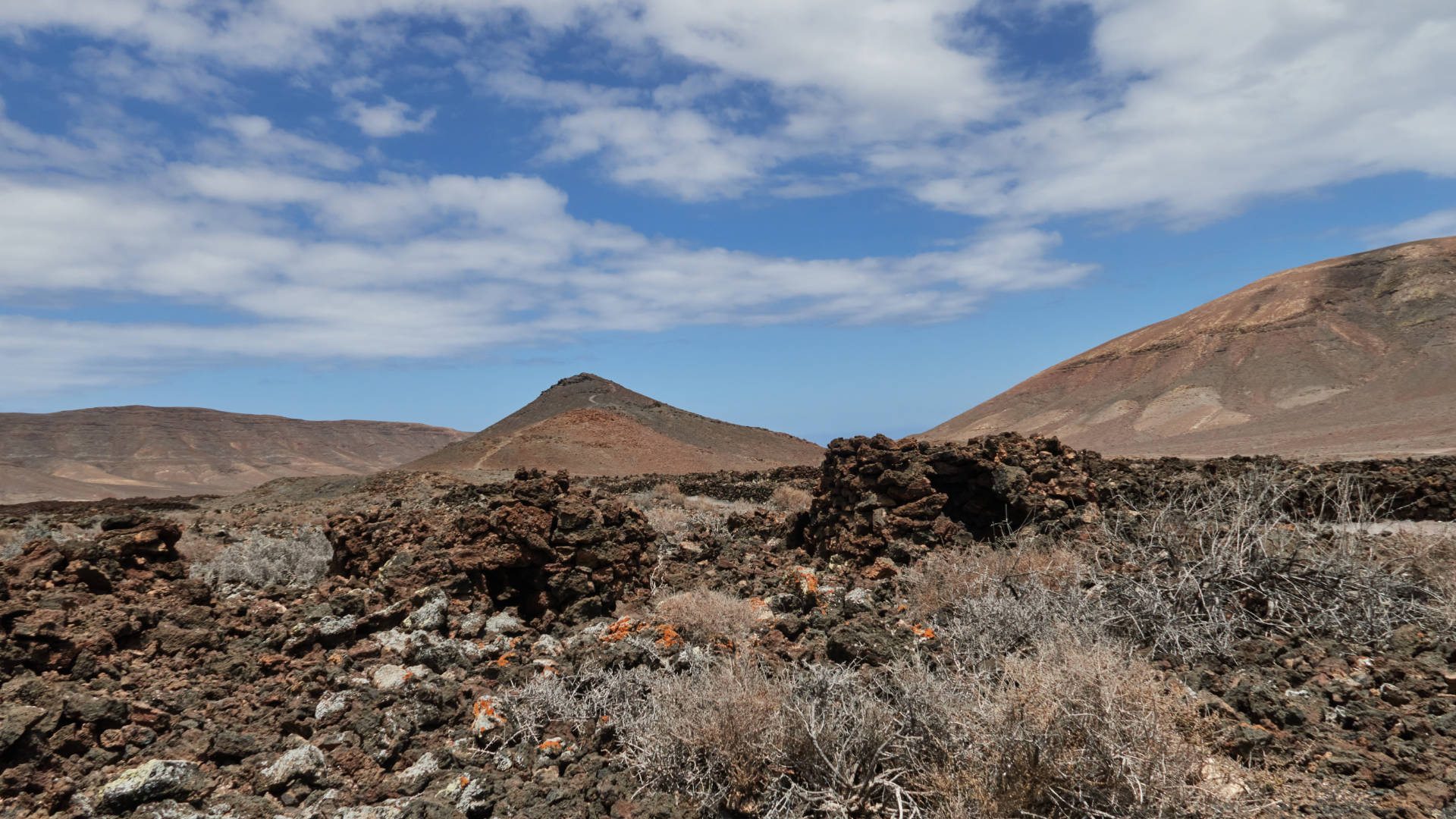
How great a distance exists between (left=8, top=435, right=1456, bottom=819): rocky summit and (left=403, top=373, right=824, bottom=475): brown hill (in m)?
36.4

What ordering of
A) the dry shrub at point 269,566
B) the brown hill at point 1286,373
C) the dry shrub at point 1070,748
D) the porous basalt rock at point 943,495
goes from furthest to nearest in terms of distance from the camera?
the brown hill at point 1286,373 < the porous basalt rock at point 943,495 < the dry shrub at point 269,566 < the dry shrub at point 1070,748

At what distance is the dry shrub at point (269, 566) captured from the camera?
7219mm

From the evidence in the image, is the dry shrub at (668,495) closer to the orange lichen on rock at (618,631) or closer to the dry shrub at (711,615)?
the dry shrub at (711,615)

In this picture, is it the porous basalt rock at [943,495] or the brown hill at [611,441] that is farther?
the brown hill at [611,441]

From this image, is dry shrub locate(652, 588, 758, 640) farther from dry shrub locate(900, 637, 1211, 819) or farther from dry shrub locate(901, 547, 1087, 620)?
dry shrub locate(900, 637, 1211, 819)

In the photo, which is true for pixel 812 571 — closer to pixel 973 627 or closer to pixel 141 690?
pixel 973 627

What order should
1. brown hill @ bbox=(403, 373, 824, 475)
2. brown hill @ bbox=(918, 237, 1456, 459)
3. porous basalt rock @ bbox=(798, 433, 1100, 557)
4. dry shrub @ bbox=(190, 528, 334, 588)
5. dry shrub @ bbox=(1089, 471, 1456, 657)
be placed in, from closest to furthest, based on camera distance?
1. dry shrub @ bbox=(1089, 471, 1456, 657)
2. dry shrub @ bbox=(190, 528, 334, 588)
3. porous basalt rock @ bbox=(798, 433, 1100, 557)
4. brown hill @ bbox=(918, 237, 1456, 459)
5. brown hill @ bbox=(403, 373, 824, 475)

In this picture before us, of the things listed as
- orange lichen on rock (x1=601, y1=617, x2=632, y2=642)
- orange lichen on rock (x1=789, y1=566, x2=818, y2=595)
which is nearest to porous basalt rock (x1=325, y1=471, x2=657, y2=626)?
orange lichen on rock (x1=601, y1=617, x2=632, y2=642)

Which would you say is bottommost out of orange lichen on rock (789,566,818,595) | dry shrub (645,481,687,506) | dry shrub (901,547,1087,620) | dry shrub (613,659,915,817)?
dry shrub (613,659,915,817)

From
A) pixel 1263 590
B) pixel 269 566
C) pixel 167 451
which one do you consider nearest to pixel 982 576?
pixel 1263 590

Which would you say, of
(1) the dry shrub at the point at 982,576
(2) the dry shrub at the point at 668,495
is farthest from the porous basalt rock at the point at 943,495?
(2) the dry shrub at the point at 668,495

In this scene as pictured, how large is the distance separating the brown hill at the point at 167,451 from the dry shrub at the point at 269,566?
71.6 meters

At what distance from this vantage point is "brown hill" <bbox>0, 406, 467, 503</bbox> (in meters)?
74.9

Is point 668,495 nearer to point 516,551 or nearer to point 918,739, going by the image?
point 516,551
